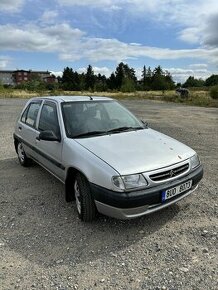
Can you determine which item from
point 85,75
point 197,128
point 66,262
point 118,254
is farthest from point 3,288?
point 85,75

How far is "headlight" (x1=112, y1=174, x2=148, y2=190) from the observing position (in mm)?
3334

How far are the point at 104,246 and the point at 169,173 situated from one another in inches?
44.8

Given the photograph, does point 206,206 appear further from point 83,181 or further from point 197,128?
point 197,128

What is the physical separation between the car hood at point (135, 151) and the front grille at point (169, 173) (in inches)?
3.2

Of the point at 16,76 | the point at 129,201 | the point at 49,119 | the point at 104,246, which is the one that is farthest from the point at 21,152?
the point at 16,76

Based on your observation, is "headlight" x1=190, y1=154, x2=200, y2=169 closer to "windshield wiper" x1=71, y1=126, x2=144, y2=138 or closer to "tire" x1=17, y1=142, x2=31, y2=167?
"windshield wiper" x1=71, y1=126, x2=144, y2=138

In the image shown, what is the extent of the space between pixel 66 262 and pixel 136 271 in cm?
73

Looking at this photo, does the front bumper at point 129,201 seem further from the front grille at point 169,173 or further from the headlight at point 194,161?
the headlight at point 194,161

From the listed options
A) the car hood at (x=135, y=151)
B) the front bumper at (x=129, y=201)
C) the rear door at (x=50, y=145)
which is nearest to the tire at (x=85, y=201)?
the front bumper at (x=129, y=201)

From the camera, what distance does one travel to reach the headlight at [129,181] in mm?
3334

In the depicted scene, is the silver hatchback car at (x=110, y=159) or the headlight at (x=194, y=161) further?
the headlight at (x=194, y=161)

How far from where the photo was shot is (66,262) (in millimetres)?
3129

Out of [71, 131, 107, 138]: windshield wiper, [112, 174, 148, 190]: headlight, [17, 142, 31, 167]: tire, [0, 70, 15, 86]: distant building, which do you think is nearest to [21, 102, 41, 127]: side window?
[17, 142, 31, 167]: tire

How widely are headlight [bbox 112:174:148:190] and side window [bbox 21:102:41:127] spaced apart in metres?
2.74
